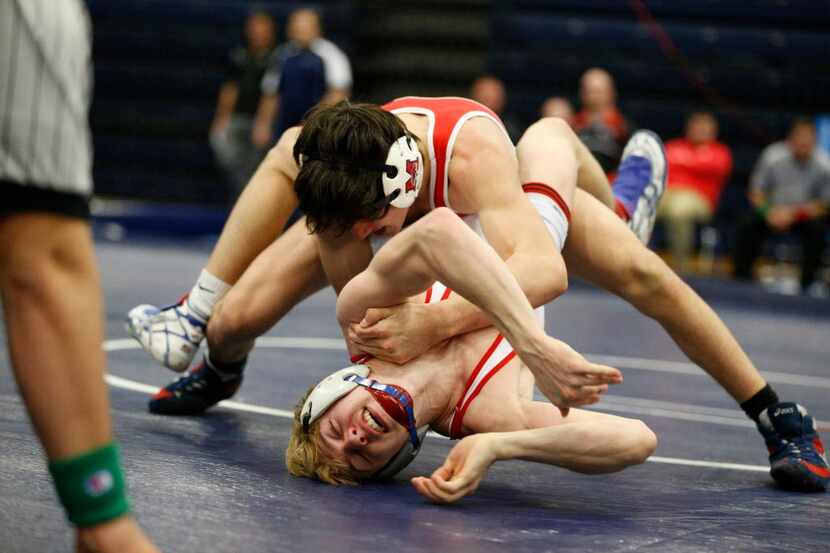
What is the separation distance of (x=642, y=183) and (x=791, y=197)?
214 inches

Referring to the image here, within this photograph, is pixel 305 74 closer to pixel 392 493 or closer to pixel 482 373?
pixel 482 373

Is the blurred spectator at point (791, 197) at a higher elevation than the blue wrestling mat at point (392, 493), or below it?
higher

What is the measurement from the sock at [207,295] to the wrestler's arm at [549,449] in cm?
98

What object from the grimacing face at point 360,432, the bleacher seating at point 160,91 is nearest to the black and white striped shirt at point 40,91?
the grimacing face at point 360,432

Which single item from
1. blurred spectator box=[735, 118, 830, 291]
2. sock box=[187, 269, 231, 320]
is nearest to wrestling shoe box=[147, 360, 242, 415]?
sock box=[187, 269, 231, 320]

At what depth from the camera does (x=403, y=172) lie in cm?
270

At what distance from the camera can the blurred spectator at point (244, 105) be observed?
10047 millimetres

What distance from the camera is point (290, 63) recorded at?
9258 mm

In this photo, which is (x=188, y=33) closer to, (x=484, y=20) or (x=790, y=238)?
(x=484, y=20)

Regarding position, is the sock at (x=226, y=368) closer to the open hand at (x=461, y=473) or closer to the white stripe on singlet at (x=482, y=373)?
the white stripe on singlet at (x=482, y=373)

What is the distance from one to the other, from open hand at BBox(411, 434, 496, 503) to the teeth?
122mm

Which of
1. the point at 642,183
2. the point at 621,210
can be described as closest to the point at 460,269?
the point at 621,210

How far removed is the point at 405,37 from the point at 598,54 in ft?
5.61

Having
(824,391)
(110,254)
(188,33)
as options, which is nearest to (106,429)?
(824,391)
